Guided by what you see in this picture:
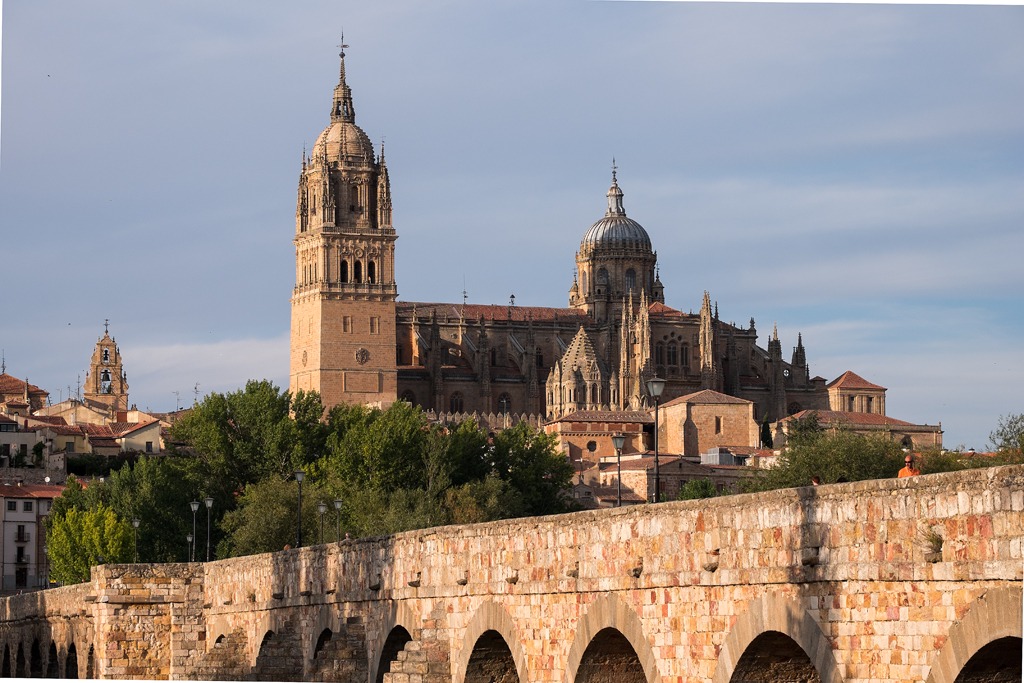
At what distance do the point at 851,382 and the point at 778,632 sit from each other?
452 feet

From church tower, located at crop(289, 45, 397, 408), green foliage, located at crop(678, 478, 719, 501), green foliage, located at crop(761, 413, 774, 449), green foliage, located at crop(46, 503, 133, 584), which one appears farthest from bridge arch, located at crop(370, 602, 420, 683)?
church tower, located at crop(289, 45, 397, 408)

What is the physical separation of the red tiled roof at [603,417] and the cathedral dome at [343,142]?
25898 millimetres

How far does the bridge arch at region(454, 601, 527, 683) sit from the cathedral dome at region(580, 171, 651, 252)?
473 ft

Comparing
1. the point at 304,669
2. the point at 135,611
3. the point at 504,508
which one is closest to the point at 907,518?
the point at 304,669

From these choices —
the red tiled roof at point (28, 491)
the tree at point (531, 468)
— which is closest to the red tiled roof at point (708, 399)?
A: the red tiled roof at point (28, 491)

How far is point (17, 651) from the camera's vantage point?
56500mm

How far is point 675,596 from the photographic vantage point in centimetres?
1942

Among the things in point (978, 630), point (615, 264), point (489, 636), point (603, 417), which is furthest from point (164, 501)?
point (615, 264)

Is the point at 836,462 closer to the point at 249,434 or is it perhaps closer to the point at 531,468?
the point at 531,468

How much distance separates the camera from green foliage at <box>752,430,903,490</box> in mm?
65938

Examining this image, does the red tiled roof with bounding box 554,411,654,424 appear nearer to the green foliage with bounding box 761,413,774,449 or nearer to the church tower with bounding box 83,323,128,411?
the green foliage with bounding box 761,413,774,449

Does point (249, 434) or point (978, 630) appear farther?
point (249, 434)

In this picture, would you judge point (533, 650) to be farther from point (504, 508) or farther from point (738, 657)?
point (504, 508)

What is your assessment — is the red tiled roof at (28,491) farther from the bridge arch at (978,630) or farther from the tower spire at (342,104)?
the bridge arch at (978,630)
